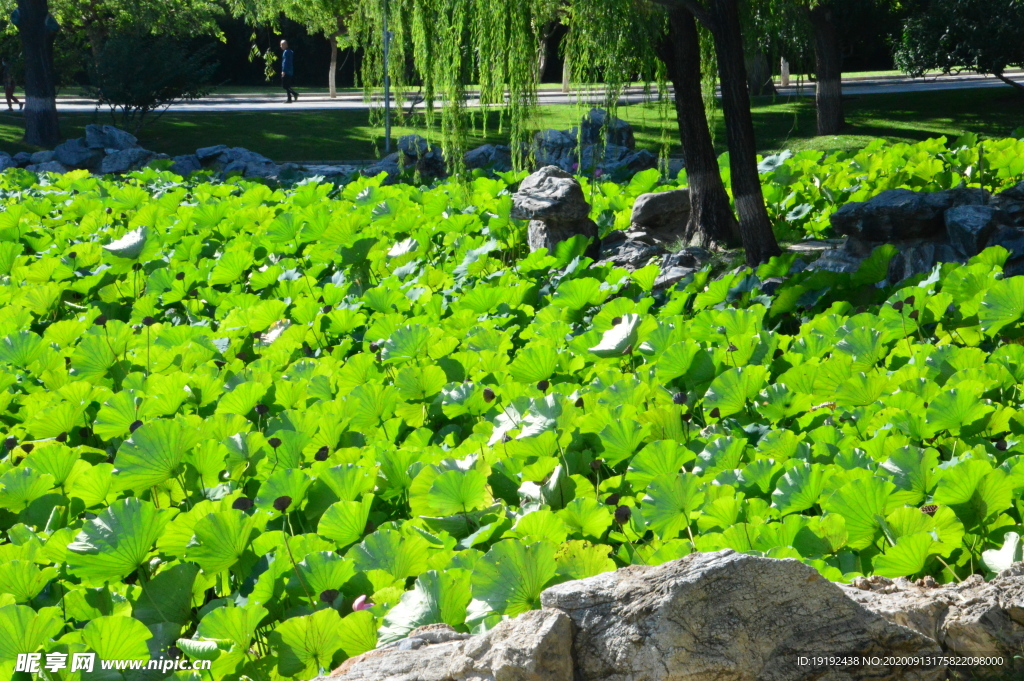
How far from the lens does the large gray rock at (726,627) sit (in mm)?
1833

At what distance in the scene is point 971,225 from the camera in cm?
540

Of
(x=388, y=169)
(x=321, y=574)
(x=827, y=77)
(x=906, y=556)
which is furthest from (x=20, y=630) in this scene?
(x=827, y=77)

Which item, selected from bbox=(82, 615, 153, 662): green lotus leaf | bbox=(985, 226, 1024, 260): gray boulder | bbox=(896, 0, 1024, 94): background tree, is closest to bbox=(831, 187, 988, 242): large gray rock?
bbox=(985, 226, 1024, 260): gray boulder

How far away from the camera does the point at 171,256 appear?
281 inches

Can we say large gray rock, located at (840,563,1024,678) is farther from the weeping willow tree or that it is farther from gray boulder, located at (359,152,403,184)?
gray boulder, located at (359,152,403,184)

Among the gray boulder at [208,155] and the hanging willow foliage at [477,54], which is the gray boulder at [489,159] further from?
the hanging willow foliage at [477,54]

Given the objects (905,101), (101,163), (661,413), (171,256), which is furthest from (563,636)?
(905,101)

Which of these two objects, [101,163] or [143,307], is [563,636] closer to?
[143,307]

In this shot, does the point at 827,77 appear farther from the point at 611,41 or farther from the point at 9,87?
the point at 9,87

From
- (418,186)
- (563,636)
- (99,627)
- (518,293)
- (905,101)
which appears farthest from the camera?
(905,101)

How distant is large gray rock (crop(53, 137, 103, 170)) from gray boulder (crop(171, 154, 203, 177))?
1.71 metres

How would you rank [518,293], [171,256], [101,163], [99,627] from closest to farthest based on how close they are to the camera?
[99,627] < [518,293] < [171,256] < [101,163]

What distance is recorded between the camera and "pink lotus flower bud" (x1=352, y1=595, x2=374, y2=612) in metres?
2.36

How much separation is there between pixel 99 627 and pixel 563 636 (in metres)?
1.07
